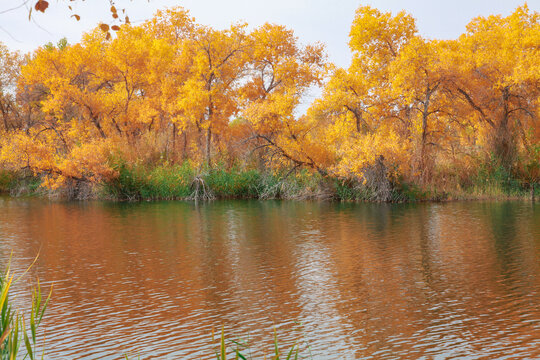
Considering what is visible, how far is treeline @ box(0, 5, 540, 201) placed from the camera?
27594 millimetres

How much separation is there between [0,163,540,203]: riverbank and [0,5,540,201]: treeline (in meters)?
0.08

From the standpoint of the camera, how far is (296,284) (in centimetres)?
1009

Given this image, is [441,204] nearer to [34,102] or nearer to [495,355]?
[495,355]

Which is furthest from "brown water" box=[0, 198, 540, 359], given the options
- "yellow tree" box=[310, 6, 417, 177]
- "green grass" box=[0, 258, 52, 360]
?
"yellow tree" box=[310, 6, 417, 177]

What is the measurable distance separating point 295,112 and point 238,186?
4.87 meters

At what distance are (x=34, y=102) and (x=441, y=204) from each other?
30645mm

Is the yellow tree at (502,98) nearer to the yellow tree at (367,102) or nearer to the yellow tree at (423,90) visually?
the yellow tree at (423,90)

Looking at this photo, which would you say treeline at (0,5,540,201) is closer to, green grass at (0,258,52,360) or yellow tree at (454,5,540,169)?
yellow tree at (454,5,540,169)

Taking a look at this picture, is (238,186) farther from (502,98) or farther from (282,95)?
(502,98)

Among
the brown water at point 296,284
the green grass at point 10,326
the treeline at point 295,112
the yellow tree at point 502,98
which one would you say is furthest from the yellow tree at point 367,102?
the green grass at point 10,326

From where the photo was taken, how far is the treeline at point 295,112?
2759 centimetres

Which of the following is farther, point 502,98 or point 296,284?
point 502,98

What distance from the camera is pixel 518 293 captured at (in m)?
9.12

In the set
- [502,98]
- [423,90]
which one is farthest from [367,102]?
[502,98]
